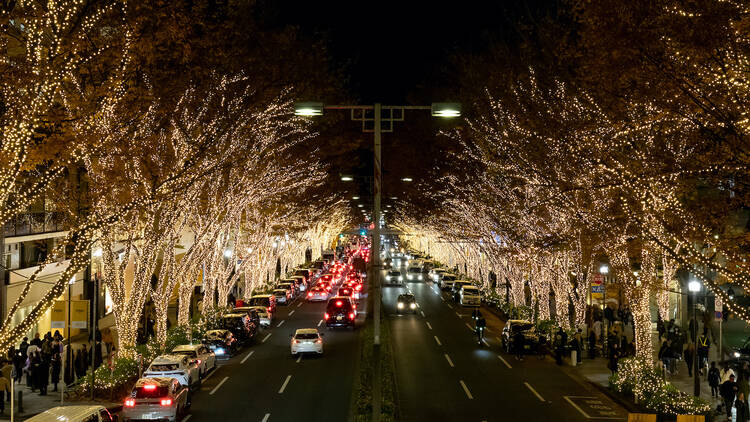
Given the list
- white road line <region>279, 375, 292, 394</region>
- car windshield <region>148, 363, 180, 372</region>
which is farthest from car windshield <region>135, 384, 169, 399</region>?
white road line <region>279, 375, 292, 394</region>

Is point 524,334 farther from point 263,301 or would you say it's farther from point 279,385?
point 263,301

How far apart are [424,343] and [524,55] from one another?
14.7 m

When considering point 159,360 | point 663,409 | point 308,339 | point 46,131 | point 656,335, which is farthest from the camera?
point 656,335

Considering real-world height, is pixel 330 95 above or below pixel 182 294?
above

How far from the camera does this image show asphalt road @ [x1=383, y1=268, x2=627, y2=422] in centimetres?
2125

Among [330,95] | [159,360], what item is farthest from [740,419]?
[330,95]

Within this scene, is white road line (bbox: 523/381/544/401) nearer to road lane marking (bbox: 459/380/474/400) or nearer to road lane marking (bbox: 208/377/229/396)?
road lane marking (bbox: 459/380/474/400)

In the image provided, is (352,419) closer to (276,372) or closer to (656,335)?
(276,372)

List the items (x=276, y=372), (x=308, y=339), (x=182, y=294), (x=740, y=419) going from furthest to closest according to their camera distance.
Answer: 1. (x=182, y=294)
2. (x=308, y=339)
3. (x=276, y=372)
4. (x=740, y=419)

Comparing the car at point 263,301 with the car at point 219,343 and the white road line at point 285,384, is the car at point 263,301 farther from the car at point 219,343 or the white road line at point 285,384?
the white road line at point 285,384

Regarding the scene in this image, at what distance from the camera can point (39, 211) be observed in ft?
107

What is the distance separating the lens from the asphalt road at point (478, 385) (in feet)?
69.7

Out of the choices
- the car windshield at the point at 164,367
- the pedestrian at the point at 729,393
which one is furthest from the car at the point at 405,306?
the pedestrian at the point at 729,393

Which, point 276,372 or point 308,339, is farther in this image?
point 308,339
